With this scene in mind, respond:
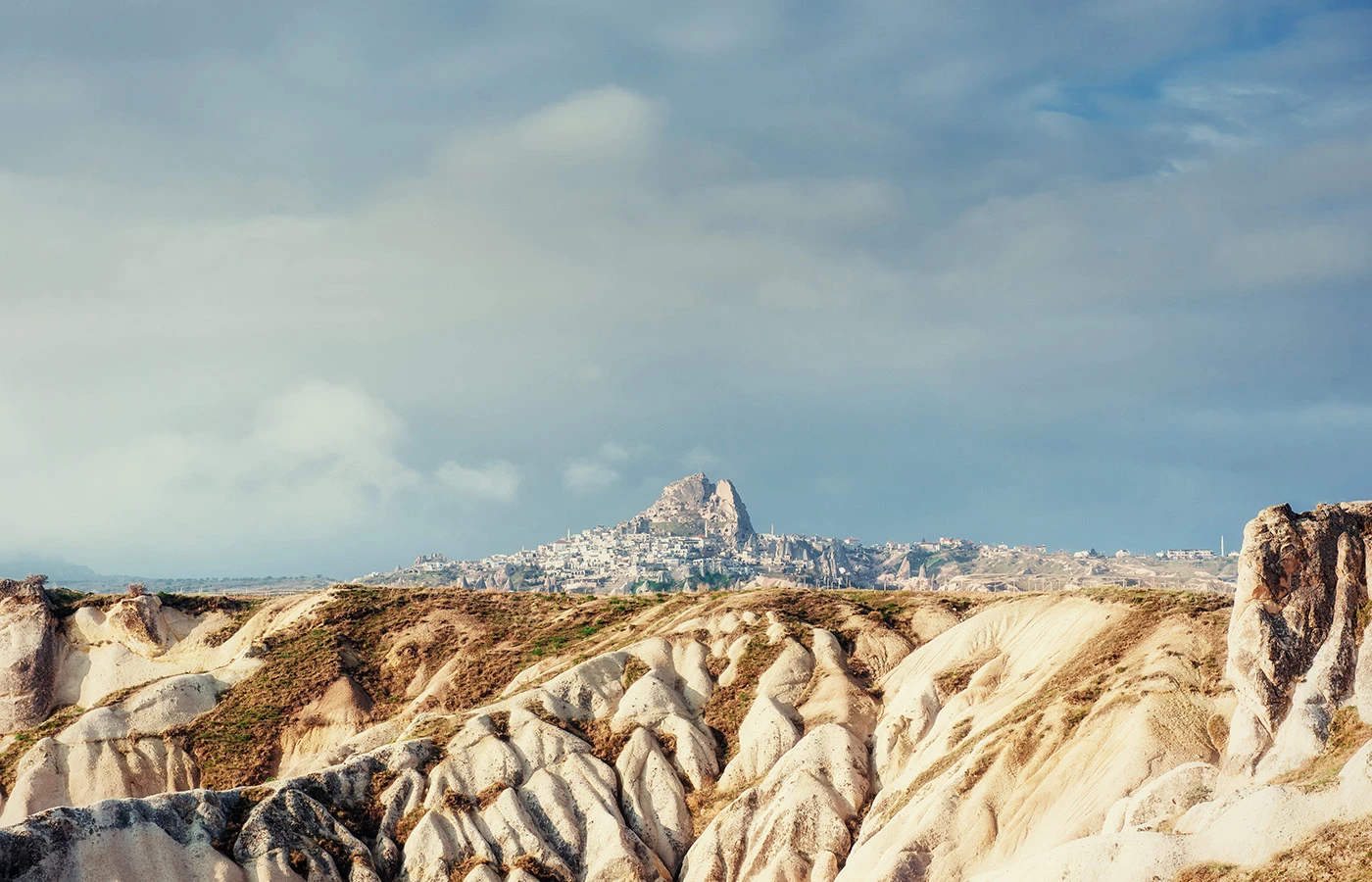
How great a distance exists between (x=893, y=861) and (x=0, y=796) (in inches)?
1954

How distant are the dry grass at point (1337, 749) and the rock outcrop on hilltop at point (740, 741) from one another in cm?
11

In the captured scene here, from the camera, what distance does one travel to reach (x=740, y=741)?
59375mm

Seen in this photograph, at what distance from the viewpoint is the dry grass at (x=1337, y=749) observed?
3706cm

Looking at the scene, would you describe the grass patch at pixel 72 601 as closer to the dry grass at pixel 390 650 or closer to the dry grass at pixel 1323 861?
the dry grass at pixel 390 650

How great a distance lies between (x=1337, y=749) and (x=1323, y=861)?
303 inches

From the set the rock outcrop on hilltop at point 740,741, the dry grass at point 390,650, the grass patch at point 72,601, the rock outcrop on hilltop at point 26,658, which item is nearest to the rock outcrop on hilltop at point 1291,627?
the rock outcrop on hilltop at point 740,741

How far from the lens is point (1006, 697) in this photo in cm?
5469

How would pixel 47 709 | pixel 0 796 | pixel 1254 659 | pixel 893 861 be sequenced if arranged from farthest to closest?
pixel 47 709, pixel 0 796, pixel 893 861, pixel 1254 659

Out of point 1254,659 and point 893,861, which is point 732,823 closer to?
point 893,861

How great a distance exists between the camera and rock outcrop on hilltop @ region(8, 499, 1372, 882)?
41219 mm

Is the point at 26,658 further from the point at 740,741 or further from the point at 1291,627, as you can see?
the point at 1291,627

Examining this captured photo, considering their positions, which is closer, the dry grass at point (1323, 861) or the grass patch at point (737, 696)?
the dry grass at point (1323, 861)

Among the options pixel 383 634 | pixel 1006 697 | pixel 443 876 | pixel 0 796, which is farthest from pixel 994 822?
pixel 0 796

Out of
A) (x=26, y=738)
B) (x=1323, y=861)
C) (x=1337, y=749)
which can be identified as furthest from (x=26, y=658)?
(x=1323, y=861)
